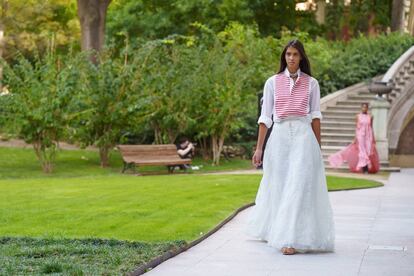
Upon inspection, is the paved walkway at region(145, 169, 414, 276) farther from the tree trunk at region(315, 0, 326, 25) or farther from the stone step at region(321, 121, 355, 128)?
the tree trunk at region(315, 0, 326, 25)

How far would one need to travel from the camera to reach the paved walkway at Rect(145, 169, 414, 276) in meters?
9.90

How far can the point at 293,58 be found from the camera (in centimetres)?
1143

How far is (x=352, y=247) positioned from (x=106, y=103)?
16088 mm

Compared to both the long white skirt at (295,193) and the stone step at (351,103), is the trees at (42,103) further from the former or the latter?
the long white skirt at (295,193)

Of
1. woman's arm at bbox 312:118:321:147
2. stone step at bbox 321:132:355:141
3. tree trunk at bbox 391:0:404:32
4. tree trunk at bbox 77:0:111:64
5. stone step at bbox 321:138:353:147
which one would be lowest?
stone step at bbox 321:138:353:147

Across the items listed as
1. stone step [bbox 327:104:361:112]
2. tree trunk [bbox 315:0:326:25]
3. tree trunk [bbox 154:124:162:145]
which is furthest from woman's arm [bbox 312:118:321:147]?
tree trunk [bbox 315:0:326:25]

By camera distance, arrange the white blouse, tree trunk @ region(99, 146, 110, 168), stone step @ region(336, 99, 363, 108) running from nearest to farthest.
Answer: the white blouse, tree trunk @ region(99, 146, 110, 168), stone step @ region(336, 99, 363, 108)

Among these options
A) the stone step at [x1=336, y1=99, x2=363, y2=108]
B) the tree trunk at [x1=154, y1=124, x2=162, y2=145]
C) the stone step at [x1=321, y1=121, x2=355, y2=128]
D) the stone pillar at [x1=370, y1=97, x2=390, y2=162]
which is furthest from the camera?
the stone step at [x1=336, y1=99, x2=363, y2=108]

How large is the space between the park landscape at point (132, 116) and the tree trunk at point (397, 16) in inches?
130

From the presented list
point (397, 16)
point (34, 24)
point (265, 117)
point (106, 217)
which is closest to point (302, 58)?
point (265, 117)

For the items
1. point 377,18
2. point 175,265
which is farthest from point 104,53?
point 377,18

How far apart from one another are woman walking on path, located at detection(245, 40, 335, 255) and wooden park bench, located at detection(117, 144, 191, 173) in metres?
13.8

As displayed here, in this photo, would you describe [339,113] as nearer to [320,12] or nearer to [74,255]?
[320,12]

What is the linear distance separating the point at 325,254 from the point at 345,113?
2183cm
